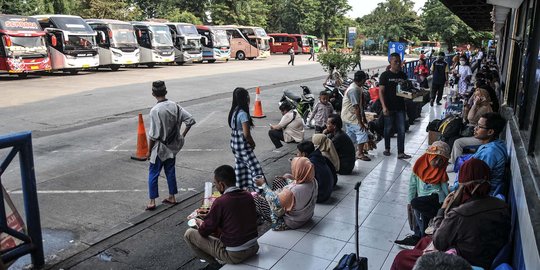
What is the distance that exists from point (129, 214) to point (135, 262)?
56.1 inches

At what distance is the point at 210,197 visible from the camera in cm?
534

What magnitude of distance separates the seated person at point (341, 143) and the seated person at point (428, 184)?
2294 mm

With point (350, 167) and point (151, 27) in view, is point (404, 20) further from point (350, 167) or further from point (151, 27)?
point (350, 167)

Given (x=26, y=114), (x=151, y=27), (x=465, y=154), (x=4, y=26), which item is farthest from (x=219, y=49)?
(x=465, y=154)

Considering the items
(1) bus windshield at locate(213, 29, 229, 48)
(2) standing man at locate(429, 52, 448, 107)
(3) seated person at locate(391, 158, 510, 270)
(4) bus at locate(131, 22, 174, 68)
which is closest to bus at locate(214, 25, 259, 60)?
(1) bus windshield at locate(213, 29, 229, 48)

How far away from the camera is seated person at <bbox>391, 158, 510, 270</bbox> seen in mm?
3324

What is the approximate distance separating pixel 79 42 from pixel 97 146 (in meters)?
19.4

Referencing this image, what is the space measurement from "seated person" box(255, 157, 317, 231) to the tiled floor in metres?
0.13

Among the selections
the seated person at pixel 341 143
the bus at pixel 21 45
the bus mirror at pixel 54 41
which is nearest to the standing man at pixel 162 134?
the seated person at pixel 341 143

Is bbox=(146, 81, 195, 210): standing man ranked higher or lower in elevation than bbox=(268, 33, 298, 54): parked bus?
lower

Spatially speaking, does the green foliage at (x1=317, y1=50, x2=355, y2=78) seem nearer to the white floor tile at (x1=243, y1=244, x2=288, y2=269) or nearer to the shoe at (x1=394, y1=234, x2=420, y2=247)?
the shoe at (x1=394, y1=234, x2=420, y2=247)

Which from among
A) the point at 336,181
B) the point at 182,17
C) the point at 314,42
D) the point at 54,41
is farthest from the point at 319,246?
the point at 314,42

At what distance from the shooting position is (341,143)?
281 inches

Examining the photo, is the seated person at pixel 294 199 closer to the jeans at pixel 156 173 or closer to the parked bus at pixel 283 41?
the jeans at pixel 156 173
